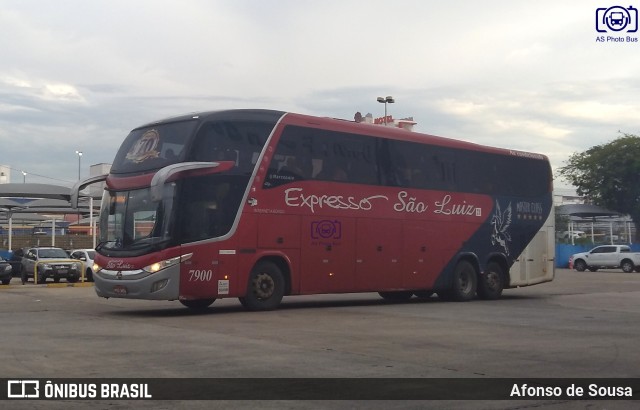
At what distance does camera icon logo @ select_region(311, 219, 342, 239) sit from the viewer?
18.9 meters

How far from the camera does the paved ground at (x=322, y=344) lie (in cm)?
916

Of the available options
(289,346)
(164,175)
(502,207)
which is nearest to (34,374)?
(289,346)

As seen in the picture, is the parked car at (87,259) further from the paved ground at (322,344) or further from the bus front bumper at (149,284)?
the bus front bumper at (149,284)

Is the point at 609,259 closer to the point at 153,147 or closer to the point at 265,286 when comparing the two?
the point at 265,286

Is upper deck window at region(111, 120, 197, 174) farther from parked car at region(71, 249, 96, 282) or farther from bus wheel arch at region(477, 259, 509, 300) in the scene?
parked car at region(71, 249, 96, 282)

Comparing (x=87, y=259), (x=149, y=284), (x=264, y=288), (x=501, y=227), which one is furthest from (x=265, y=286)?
(x=87, y=259)

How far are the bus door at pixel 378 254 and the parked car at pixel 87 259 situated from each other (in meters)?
16.4

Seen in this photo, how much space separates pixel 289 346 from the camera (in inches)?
457

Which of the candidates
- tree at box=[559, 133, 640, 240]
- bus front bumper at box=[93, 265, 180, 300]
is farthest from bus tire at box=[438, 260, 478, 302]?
tree at box=[559, 133, 640, 240]

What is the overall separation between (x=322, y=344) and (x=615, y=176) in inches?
2305

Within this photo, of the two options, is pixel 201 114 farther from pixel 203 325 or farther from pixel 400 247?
pixel 400 247

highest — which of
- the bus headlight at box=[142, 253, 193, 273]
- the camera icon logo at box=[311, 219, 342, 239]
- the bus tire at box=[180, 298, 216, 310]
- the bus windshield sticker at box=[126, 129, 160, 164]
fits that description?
the bus windshield sticker at box=[126, 129, 160, 164]

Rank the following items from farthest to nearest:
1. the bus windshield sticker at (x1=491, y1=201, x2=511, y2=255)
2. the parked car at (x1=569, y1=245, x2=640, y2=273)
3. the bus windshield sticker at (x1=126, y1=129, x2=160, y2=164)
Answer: the parked car at (x1=569, y1=245, x2=640, y2=273), the bus windshield sticker at (x1=491, y1=201, x2=511, y2=255), the bus windshield sticker at (x1=126, y1=129, x2=160, y2=164)

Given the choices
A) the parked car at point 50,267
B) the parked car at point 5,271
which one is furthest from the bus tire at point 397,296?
the parked car at point 5,271
